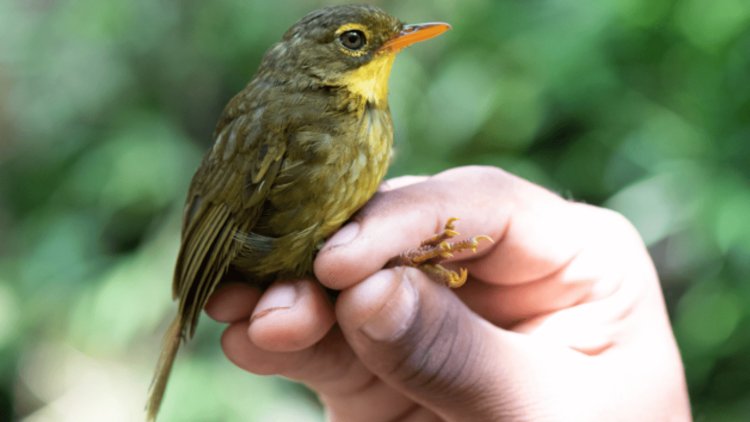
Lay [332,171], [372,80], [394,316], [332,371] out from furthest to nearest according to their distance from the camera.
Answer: [332,371], [372,80], [332,171], [394,316]

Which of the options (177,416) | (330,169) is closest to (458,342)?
(330,169)

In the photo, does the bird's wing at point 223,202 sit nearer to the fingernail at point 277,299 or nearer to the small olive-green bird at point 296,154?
the small olive-green bird at point 296,154

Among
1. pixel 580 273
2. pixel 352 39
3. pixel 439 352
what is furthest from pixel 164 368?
pixel 580 273

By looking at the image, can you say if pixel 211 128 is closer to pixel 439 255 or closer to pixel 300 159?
pixel 300 159

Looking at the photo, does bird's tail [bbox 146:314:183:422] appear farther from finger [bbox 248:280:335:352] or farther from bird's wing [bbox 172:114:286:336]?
finger [bbox 248:280:335:352]

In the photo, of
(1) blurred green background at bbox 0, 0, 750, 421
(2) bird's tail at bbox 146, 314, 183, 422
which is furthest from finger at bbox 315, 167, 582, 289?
(1) blurred green background at bbox 0, 0, 750, 421

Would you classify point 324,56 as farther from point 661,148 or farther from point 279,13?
point 279,13

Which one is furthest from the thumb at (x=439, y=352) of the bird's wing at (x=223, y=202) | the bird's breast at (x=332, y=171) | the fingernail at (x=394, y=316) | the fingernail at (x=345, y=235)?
the bird's wing at (x=223, y=202)
